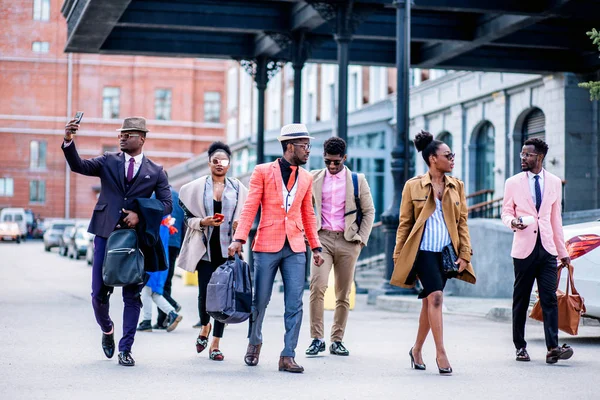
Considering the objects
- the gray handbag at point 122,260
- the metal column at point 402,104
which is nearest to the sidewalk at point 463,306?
the metal column at point 402,104

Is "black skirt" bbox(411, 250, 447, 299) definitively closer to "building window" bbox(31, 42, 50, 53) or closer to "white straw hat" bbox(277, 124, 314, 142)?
"white straw hat" bbox(277, 124, 314, 142)

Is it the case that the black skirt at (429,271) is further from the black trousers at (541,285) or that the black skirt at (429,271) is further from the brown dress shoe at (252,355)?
the brown dress shoe at (252,355)

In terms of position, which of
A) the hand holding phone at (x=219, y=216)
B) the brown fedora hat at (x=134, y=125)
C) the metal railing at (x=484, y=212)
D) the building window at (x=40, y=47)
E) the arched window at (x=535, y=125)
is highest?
the building window at (x=40, y=47)

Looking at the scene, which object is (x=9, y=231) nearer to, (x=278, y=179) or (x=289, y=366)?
(x=278, y=179)

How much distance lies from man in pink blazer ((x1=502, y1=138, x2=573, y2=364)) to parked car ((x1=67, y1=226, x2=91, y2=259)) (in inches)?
1218

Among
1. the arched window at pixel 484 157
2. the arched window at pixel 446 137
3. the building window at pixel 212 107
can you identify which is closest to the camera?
the arched window at pixel 484 157

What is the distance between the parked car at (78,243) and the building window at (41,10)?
34.0m

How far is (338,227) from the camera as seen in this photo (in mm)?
10453

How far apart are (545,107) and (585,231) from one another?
17.9m

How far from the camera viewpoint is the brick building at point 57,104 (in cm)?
7269

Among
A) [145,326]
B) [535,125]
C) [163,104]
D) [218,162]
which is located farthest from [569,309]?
[163,104]

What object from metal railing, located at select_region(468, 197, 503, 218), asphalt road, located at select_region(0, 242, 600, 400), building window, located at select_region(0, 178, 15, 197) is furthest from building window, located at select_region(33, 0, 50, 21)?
asphalt road, located at select_region(0, 242, 600, 400)

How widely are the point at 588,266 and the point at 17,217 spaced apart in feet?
197

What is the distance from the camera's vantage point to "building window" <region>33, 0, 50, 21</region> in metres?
72.4
